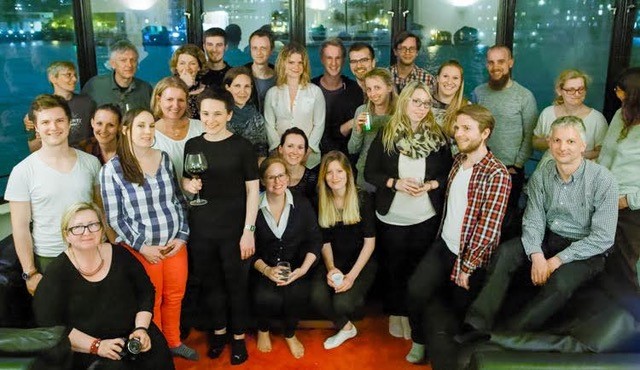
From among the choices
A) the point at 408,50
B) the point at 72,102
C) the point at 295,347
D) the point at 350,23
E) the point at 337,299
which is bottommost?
the point at 295,347

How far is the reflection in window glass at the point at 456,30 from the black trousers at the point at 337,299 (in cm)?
248

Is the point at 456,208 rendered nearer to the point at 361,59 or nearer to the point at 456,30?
the point at 361,59

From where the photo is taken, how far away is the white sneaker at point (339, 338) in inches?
127

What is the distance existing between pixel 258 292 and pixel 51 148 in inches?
51.9

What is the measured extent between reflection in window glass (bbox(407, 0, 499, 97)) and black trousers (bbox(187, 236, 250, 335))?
286 cm

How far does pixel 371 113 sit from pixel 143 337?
72.0 inches

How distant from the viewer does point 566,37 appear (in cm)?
543

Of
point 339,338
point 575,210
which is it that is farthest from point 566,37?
point 339,338

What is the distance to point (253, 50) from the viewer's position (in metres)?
3.79

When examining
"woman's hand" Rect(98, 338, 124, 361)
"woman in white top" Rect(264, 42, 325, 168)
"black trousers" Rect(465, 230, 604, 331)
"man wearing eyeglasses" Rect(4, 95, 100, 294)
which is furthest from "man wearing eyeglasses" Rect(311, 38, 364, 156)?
"woman's hand" Rect(98, 338, 124, 361)

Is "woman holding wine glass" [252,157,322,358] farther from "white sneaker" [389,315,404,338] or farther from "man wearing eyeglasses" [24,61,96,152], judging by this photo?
"man wearing eyeglasses" [24,61,96,152]

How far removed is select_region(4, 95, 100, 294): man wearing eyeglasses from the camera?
2602 millimetres

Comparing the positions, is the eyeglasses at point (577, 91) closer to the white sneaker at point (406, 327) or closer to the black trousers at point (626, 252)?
the black trousers at point (626, 252)

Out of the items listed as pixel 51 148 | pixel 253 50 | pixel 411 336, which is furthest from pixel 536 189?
pixel 51 148
